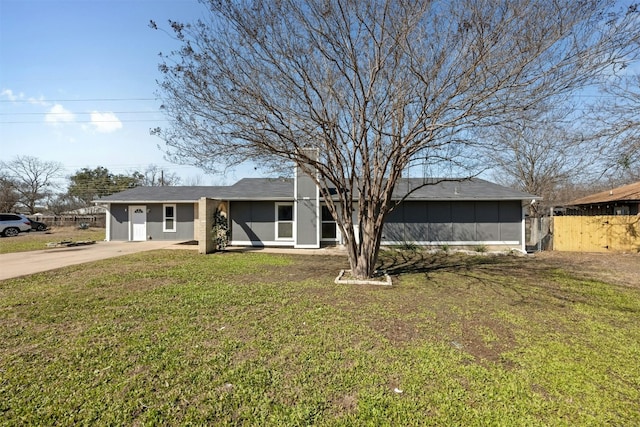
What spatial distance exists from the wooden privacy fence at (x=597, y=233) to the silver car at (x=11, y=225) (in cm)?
3165

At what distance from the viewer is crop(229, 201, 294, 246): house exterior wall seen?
47.9ft

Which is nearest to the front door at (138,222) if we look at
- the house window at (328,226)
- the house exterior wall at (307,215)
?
the house exterior wall at (307,215)

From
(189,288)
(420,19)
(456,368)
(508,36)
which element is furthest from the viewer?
(189,288)

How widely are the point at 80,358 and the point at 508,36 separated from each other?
783 centimetres

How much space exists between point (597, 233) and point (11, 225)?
33339 millimetres

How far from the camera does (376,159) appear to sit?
729 cm

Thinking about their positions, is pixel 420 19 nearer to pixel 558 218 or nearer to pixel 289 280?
pixel 289 280

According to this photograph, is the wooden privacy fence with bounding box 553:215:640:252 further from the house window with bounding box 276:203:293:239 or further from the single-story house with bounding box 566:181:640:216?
the house window with bounding box 276:203:293:239

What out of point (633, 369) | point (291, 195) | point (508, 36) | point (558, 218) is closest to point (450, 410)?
point (633, 369)

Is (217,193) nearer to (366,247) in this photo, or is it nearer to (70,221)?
(366,247)

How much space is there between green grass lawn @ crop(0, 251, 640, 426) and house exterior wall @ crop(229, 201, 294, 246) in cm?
769

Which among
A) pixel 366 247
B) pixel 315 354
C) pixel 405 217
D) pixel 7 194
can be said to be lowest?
pixel 315 354

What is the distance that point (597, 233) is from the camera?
1353cm

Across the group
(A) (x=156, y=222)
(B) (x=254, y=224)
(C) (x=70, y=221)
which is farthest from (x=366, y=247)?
(C) (x=70, y=221)
